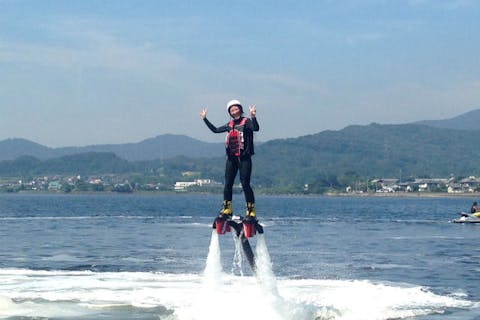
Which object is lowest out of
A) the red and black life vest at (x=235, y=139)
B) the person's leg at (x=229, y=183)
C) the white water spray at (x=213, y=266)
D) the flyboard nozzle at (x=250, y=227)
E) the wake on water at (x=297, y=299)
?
the wake on water at (x=297, y=299)

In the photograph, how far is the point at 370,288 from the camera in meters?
26.7

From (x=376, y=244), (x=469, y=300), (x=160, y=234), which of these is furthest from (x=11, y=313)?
(x=160, y=234)

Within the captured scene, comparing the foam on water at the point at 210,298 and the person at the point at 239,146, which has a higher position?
the person at the point at 239,146

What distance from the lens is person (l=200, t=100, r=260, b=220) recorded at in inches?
752

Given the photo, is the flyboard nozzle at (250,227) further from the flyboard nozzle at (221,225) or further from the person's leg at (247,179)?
the flyboard nozzle at (221,225)

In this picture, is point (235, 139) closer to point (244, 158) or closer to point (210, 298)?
point (244, 158)

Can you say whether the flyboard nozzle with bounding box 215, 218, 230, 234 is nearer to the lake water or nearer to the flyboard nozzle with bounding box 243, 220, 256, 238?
the flyboard nozzle with bounding box 243, 220, 256, 238

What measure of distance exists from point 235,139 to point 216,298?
4.27m

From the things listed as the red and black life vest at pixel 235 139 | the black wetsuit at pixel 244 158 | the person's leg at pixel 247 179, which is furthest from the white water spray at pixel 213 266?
the red and black life vest at pixel 235 139

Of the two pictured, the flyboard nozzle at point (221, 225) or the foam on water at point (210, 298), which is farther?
the foam on water at point (210, 298)

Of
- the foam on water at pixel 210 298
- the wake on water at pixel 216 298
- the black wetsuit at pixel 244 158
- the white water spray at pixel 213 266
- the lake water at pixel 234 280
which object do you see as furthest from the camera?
the lake water at pixel 234 280

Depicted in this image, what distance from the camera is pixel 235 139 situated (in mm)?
19188

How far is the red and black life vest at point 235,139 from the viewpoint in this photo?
19.1 m

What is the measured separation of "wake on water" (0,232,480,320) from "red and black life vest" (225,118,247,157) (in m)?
1.96
